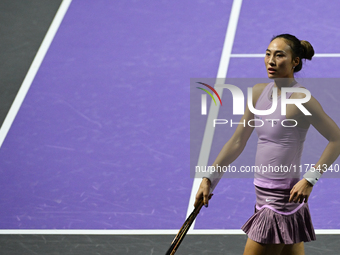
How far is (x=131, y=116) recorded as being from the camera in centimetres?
661

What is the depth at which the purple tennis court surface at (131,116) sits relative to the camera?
17.7 ft

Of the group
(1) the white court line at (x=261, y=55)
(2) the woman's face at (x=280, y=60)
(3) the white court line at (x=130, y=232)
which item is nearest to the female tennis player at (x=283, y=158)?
(2) the woman's face at (x=280, y=60)

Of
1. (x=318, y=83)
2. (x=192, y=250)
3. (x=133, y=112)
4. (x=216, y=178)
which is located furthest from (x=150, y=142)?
(x=216, y=178)

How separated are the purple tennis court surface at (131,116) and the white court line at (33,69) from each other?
0.08 metres

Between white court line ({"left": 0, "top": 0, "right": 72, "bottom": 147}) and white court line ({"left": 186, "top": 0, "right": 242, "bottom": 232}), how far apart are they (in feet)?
8.06

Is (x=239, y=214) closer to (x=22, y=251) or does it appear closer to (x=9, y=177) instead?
(x=22, y=251)

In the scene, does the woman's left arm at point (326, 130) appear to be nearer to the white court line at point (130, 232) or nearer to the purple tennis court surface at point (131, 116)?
the white court line at point (130, 232)

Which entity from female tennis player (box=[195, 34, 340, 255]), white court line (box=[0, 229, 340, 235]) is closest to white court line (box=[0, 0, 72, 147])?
white court line (box=[0, 229, 340, 235])

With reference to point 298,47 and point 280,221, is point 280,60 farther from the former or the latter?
point 280,221

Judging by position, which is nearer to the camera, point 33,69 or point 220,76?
point 220,76

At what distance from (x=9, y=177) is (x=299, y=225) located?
149 inches

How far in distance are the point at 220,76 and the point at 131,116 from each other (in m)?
1.36

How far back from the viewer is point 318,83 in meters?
6.92

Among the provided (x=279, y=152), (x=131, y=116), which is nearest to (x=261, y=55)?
(x=131, y=116)
